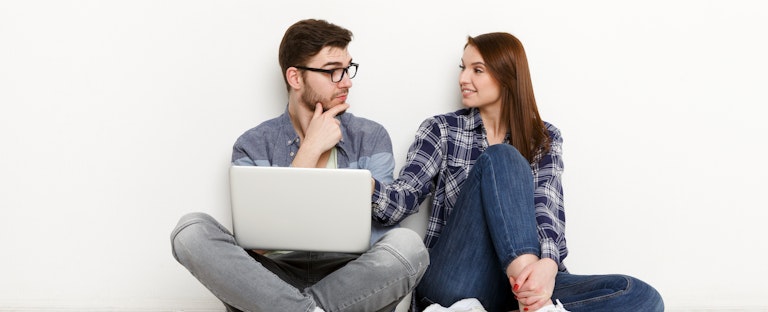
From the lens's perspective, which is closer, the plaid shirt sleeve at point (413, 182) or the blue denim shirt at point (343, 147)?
the plaid shirt sleeve at point (413, 182)

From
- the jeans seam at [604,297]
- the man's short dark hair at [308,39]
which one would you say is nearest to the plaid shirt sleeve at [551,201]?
the jeans seam at [604,297]

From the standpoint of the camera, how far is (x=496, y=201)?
1867 millimetres

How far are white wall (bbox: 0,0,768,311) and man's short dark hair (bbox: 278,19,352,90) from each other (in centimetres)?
14

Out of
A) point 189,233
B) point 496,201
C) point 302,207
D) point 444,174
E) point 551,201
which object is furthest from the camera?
point 444,174

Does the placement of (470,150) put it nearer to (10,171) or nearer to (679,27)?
(679,27)

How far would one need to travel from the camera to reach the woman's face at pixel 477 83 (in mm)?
2258

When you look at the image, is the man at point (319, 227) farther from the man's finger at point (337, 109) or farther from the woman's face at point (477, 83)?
the woman's face at point (477, 83)

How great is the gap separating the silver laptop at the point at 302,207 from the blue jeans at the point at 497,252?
39 centimetres

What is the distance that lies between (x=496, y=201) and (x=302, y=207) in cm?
55

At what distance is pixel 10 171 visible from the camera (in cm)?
245

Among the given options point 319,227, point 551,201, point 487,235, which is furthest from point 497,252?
point 319,227

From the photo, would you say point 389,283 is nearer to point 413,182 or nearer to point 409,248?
point 409,248

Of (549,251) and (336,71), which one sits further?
(336,71)

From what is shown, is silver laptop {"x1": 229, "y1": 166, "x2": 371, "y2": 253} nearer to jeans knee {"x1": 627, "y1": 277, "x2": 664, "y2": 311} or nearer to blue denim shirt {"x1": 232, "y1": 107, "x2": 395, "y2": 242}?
blue denim shirt {"x1": 232, "y1": 107, "x2": 395, "y2": 242}
